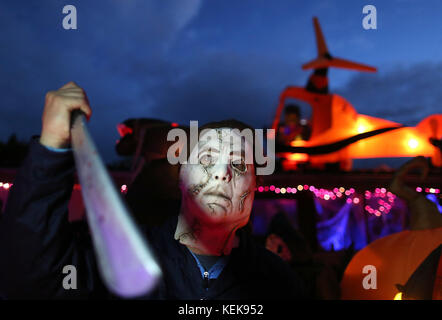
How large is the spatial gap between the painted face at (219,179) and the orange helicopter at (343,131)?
6920mm

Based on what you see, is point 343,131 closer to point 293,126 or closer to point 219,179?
point 293,126

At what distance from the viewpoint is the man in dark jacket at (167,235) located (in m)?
0.91

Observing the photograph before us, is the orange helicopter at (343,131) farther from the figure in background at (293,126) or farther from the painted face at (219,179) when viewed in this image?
the painted face at (219,179)

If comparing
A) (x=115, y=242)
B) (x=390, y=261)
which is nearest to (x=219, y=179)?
(x=115, y=242)

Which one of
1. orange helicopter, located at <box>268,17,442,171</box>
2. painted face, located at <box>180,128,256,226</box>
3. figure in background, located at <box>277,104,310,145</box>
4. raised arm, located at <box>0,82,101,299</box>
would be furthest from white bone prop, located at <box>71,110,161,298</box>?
figure in background, located at <box>277,104,310,145</box>

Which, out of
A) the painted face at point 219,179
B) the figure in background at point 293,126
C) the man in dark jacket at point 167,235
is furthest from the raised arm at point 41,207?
the figure in background at point 293,126

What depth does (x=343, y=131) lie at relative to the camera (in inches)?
387

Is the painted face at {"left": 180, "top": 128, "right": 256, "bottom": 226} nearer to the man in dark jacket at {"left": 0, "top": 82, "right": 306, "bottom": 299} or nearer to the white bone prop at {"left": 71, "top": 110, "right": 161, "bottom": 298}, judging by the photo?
the man in dark jacket at {"left": 0, "top": 82, "right": 306, "bottom": 299}

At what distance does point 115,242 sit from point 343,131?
10119mm

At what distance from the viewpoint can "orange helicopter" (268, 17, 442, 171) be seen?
8.78m

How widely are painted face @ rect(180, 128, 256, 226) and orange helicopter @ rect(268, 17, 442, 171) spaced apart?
692 centimetres

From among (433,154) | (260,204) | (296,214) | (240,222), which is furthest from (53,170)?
(433,154)
